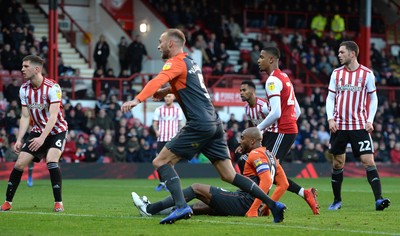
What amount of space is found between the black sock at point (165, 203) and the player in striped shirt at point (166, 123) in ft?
29.5

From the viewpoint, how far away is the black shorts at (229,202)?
11.6 meters

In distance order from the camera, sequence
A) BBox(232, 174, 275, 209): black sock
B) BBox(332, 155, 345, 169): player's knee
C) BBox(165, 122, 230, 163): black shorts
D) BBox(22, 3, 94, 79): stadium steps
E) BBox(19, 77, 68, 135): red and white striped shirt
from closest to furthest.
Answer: BBox(165, 122, 230, 163): black shorts, BBox(232, 174, 275, 209): black sock, BBox(19, 77, 68, 135): red and white striped shirt, BBox(332, 155, 345, 169): player's knee, BBox(22, 3, 94, 79): stadium steps

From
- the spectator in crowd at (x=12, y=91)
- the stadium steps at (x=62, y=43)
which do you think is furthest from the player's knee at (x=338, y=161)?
the stadium steps at (x=62, y=43)

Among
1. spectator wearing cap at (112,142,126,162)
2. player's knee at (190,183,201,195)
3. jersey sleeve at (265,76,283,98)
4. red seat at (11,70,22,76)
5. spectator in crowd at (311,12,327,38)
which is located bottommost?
spectator wearing cap at (112,142,126,162)

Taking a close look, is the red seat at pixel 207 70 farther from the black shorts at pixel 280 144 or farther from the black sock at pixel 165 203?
the black sock at pixel 165 203

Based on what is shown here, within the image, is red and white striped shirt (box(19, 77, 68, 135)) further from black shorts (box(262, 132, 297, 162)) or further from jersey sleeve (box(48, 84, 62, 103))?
black shorts (box(262, 132, 297, 162))

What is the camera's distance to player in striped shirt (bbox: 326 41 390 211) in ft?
45.6

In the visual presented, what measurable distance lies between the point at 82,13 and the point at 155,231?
2677cm

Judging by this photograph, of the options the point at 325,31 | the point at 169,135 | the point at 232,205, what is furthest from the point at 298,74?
the point at 232,205

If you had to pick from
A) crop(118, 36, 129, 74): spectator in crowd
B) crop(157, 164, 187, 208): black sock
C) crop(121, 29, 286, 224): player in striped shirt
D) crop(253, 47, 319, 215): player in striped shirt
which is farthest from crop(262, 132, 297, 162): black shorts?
crop(118, 36, 129, 74): spectator in crowd

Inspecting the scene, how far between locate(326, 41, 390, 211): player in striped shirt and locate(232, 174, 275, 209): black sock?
3226mm

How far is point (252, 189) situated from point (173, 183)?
92cm

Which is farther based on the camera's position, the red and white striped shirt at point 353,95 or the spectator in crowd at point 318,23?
the spectator in crowd at point 318,23

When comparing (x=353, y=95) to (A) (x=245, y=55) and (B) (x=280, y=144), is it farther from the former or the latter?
(A) (x=245, y=55)
